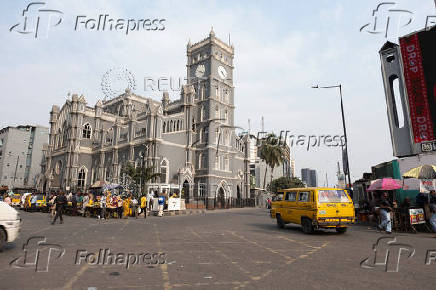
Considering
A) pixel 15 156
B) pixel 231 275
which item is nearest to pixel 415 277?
pixel 231 275

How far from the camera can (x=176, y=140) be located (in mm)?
42625

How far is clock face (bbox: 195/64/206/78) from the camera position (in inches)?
1910

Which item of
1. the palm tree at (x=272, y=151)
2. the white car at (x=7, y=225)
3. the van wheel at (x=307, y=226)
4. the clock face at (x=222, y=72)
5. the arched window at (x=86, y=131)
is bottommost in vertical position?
the van wheel at (x=307, y=226)

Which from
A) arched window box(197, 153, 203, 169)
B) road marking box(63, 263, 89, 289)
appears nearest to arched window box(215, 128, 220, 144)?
arched window box(197, 153, 203, 169)

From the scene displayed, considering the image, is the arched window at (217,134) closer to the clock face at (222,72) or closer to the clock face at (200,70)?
the clock face at (222,72)

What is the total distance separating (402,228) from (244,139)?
134 ft

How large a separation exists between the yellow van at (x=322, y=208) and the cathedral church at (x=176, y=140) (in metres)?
26.8

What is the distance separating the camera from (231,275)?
5.64 metres

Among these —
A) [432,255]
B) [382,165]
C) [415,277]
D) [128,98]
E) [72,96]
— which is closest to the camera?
[415,277]

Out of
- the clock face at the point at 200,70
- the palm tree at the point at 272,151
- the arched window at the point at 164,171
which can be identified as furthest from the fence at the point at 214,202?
the clock face at the point at 200,70

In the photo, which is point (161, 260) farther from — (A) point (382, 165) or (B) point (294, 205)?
(A) point (382, 165)

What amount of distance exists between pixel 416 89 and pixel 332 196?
12476 mm

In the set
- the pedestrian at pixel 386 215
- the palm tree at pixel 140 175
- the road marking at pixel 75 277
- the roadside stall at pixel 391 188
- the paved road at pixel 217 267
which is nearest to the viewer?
the road marking at pixel 75 277

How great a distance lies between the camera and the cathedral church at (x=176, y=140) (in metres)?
41.1
